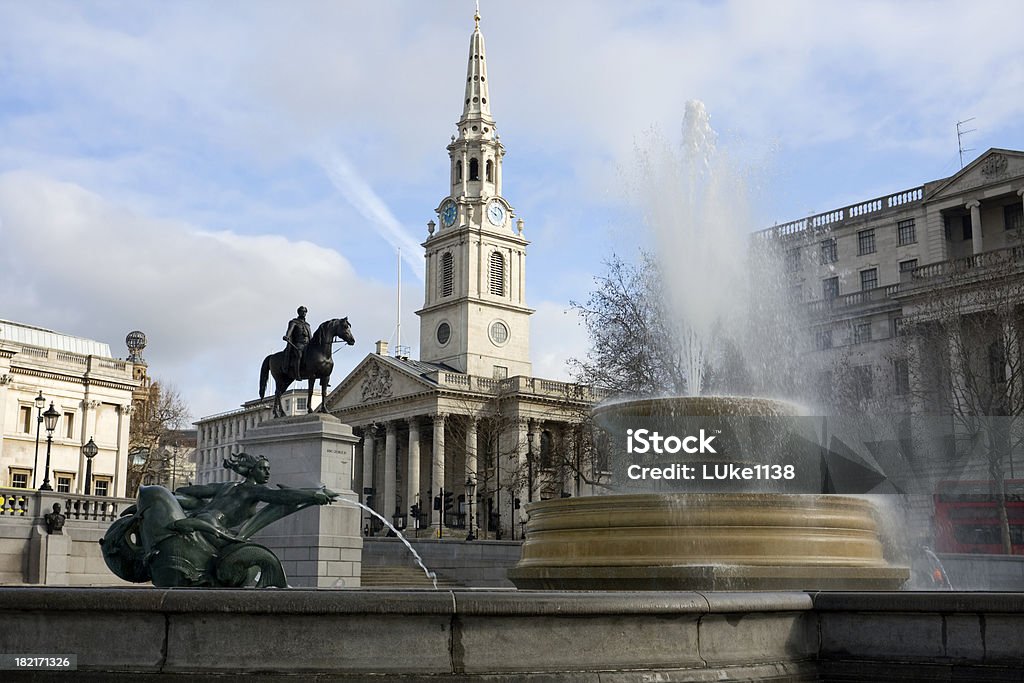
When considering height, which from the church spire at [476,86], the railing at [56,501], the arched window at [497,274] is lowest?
the railing at [56,501]

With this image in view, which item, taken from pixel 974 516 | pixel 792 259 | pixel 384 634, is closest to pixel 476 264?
pixel 792 259

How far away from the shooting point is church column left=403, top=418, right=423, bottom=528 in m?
87.5

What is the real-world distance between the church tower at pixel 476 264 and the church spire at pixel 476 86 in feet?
0.33

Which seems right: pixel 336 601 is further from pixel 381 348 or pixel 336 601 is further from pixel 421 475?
pixel 381 348

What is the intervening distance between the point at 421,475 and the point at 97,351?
3044 cm

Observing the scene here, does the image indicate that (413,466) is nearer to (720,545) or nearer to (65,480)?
(65,480)

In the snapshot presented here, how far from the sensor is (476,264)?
330ft

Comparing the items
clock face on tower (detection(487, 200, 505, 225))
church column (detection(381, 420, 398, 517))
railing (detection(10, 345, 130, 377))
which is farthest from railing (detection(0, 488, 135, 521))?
clock face on tower (detection(487, 200, 505, 225))

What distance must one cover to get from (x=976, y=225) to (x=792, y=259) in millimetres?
11691

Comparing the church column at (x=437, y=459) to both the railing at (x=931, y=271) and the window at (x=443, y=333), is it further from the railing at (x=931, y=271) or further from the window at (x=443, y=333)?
the railing at (x=931, y=271)

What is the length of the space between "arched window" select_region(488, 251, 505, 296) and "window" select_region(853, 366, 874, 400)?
55.6 m

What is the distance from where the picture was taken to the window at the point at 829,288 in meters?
59.9

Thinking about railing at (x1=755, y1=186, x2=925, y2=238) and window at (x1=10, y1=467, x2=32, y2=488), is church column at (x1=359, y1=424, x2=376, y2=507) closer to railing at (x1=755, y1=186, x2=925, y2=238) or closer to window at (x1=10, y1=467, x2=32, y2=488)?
window at (x1=10, y1=467, x2=32, y2=488)

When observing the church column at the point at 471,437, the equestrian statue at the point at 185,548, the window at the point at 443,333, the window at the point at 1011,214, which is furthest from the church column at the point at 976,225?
the window at the point at 443,333
